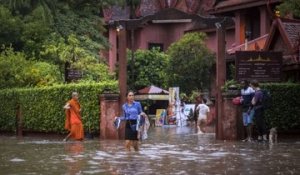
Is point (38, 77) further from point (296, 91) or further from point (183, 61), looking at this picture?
point (183, 61)

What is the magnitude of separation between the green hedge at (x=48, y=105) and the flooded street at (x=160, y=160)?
517 cm

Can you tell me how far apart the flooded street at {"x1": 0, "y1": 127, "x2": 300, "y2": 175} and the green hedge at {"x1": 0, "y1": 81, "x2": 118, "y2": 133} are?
5169 mm

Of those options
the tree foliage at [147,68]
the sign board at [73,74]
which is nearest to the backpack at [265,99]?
the sign board at [73,74]

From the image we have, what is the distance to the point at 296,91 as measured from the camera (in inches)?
939

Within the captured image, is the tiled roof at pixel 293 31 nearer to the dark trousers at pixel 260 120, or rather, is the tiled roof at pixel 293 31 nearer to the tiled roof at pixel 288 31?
the tiled roof at pixel 288 31

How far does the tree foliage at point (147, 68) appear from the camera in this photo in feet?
178

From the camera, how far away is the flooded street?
13.7 metres

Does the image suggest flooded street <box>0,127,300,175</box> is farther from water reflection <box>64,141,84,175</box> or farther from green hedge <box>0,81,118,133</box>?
green hedge <box>0,81,118,133</box>

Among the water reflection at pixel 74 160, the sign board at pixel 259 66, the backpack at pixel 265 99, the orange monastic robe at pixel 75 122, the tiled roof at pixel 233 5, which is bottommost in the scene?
the water reflection at pixel 74 160

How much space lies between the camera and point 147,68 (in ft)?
178

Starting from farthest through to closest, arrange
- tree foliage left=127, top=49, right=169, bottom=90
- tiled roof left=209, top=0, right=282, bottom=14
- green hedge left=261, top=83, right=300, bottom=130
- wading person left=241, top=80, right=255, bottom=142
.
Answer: tree foliage left=127, top=49, right=169, bottom=90, tiled roof left=209, top=0, right=282, bottom=14, green hedge left=261, top=83, right=300, bottom=130, wading person left=241, top=80, right=255, bottom=142

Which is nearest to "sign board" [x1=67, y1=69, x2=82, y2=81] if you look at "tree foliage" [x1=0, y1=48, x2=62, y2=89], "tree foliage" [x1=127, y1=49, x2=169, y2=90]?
"tree foliage" [x1=0, y1=48, x2=62, y2=89]

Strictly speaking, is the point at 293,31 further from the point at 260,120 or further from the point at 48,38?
the point at 48,38

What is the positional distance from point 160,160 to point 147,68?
38472mm
